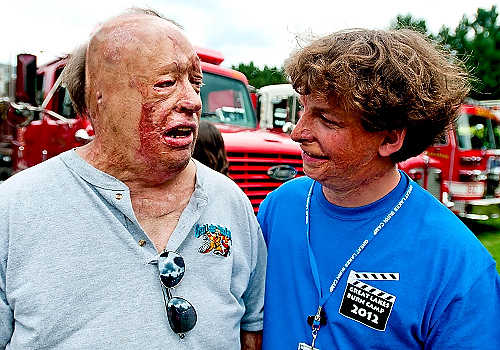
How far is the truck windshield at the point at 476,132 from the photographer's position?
1073cm

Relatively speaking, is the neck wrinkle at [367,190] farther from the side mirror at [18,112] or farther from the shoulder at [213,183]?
the side mirror at [18,112]

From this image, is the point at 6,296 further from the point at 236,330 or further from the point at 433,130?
the point at 433,130

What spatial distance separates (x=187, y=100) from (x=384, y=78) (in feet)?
2.31

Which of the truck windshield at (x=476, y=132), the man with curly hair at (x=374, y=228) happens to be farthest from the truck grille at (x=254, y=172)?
the truck windshield at (x=476, y=132)

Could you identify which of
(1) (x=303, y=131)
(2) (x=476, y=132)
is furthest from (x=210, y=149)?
(2) (x=476, y=132)

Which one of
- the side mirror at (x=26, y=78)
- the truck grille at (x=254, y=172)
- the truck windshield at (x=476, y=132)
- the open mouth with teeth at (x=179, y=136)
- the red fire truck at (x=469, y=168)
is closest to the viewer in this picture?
the open mouth with teeth at (x=179, y=136)

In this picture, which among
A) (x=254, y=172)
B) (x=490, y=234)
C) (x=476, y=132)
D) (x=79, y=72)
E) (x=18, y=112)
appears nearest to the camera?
(x=79, y=72)

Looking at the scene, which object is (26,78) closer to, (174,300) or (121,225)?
(121,225)

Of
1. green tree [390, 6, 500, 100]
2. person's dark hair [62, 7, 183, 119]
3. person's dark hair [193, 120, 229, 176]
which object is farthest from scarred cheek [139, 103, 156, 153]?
green tree [390, 6, 500, 100]

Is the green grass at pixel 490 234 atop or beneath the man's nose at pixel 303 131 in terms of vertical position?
beneath

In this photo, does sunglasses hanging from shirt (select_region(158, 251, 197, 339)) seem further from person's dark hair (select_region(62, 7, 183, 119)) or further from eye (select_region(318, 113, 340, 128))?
eye (select_region(318, 113, 340, 128))

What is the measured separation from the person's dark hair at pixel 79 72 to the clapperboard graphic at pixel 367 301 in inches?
39.4

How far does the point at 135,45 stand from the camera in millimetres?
1259

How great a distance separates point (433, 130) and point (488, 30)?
42620 millimetres
